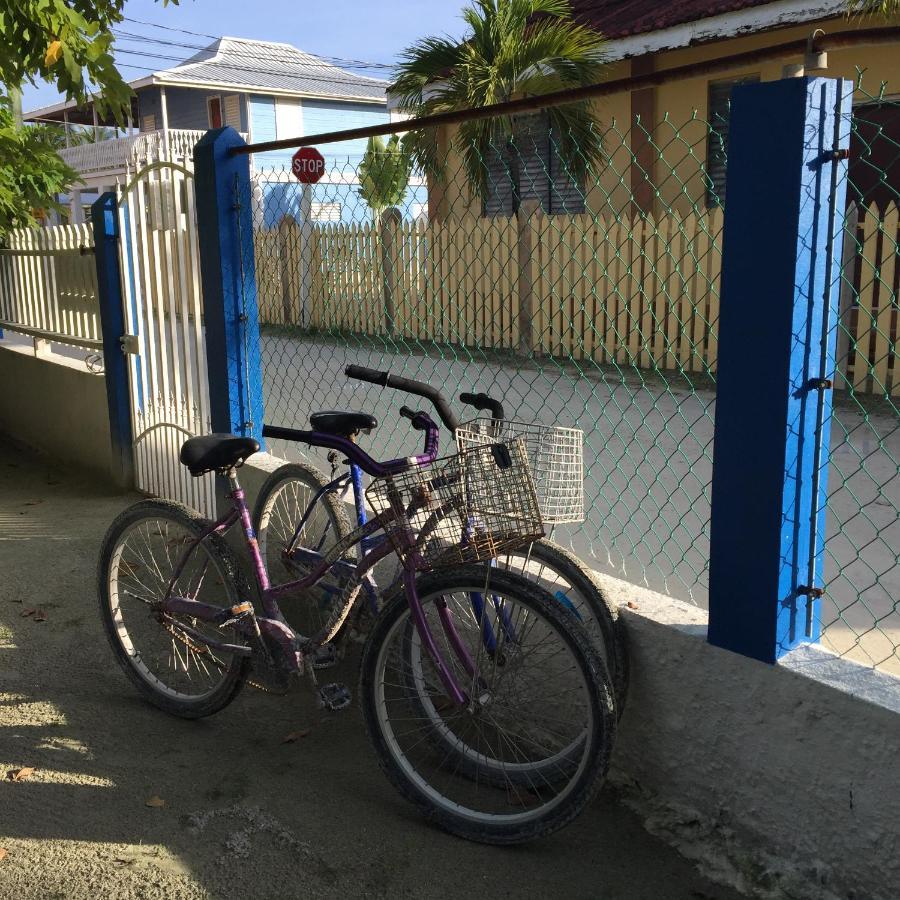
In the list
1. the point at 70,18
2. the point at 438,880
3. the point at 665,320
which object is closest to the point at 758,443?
the point at 438,880

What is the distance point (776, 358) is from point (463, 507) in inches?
34.2

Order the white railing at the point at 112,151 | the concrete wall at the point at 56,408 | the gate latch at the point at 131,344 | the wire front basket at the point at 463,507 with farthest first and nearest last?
1. the white railing at the point at 112,151
2. the concrete wall at the point at 56,408
3. the gate latch at the point at 131,344
4. the wire front basket at the point at 463,507

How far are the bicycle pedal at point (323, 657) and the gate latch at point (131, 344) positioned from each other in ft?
10.9

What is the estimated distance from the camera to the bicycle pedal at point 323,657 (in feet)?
10.5

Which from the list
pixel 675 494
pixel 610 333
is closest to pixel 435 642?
pixel 675 494

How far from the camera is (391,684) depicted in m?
2.94

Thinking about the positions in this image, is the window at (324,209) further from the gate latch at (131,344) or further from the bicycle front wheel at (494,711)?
the bicycle front wheel at (494,711)

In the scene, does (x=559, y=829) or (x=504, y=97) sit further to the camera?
(x=504, y=97)

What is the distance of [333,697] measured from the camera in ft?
10.2

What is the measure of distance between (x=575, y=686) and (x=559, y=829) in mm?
513

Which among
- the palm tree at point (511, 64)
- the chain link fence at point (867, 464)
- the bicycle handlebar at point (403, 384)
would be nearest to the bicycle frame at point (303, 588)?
the bicycle handlebar at point (403, 384)

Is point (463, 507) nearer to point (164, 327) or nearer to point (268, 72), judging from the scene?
point (164, 327)

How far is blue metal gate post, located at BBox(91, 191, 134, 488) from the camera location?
5.97 meters

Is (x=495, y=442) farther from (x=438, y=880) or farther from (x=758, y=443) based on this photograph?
(x=438, y=880)
